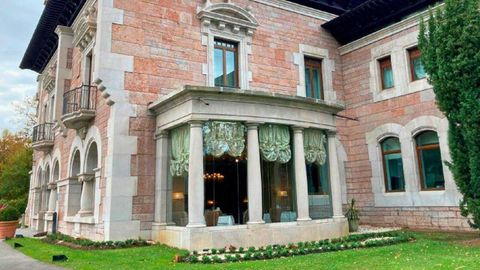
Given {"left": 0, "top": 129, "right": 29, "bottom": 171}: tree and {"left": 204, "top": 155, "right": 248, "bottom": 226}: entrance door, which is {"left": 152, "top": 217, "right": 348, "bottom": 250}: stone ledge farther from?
{"left": 0, "top": 129, "right": 29, "bottom": 171}: tree

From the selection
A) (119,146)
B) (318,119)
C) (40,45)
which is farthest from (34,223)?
(318,119)

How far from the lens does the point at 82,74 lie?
13.9 meters

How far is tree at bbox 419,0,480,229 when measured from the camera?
923cm

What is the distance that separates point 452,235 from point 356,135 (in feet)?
18.3

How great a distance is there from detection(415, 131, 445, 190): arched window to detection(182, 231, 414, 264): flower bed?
3132 mm

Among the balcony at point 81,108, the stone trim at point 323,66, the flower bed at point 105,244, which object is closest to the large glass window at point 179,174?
the flower bed at point 105,244

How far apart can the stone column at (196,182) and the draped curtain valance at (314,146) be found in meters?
3.59

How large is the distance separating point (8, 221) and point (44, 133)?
187 inches

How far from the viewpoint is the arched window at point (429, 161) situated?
42.3 ft

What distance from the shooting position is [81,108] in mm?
12562

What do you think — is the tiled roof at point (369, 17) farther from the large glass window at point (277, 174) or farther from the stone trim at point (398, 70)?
the large glass window at point (277, 174)

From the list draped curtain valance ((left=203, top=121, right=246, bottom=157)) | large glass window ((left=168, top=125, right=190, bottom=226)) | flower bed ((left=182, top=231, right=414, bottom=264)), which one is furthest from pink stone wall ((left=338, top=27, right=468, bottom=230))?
large glass window ((left=168, top=125, right=190, bottom=226))

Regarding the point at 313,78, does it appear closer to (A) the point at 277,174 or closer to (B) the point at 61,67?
(A) the point at 277,174

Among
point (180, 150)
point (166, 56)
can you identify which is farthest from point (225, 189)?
point (166, 56)
